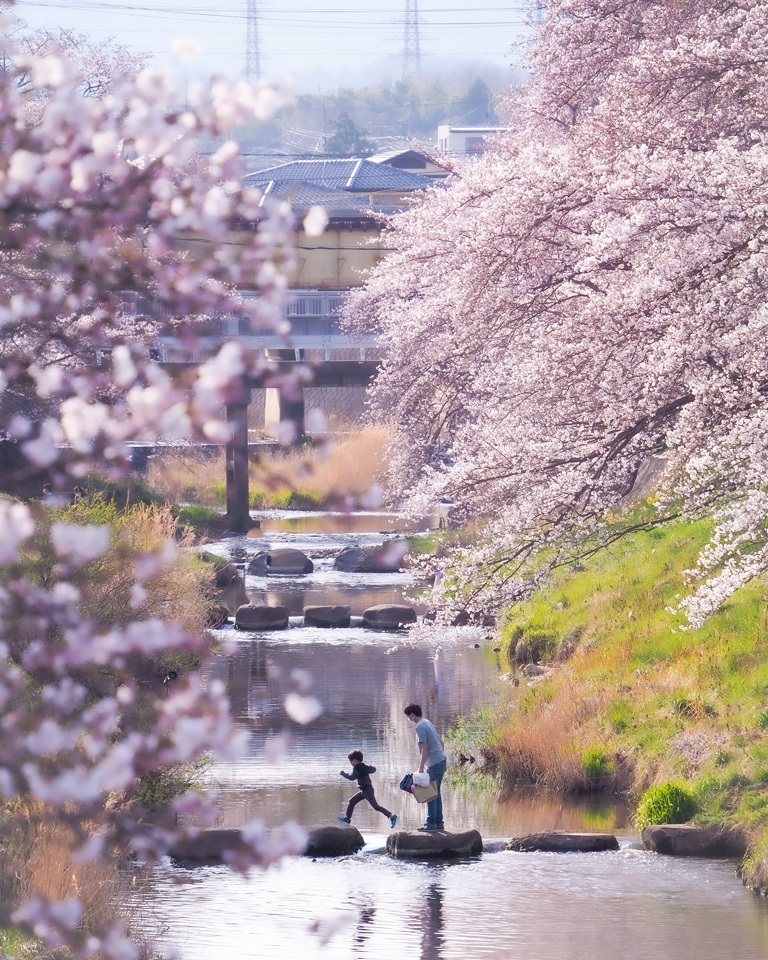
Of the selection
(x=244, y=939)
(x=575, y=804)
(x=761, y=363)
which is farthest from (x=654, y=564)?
(x=244, y=939)

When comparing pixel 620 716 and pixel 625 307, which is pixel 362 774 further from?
pixel 625 307

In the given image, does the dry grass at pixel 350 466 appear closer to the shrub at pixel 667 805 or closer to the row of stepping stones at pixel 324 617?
the row of stepping stones at pixel 324 617

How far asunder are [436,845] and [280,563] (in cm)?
1994

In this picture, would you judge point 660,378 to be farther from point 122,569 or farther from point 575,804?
point 122,569

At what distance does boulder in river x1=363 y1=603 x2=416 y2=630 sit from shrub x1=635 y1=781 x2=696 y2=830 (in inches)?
493

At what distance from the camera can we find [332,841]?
13.0 meters

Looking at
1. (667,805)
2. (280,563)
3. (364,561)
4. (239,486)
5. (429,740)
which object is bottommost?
(364,561)

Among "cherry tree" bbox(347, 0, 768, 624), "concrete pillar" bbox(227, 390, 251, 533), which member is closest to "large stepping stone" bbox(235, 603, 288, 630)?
"cherry tree" bbox(347, 0, 768, 624)

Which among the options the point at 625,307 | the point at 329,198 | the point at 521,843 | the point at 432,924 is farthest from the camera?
the point at 329,198

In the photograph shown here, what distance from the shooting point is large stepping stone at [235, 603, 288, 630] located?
25562 millimetres

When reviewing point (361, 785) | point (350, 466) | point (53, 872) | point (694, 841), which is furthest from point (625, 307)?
point (350, 466)

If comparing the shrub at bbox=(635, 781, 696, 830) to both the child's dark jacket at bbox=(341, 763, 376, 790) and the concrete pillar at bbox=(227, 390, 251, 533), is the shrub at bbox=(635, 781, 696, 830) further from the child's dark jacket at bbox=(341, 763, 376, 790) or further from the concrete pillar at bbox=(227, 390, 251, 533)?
the concrete pillar at bbox=(227, 390, 251, 533)

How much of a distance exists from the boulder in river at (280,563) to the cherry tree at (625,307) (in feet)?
50.3

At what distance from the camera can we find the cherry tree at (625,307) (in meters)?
10.9
